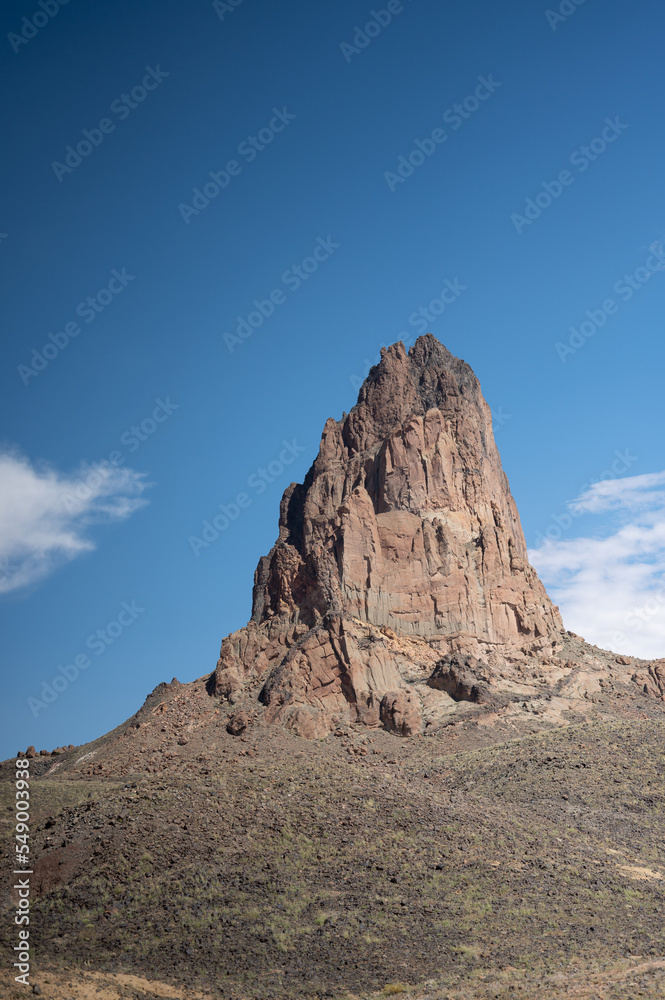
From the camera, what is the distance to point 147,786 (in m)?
39.9

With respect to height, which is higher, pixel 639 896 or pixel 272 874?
pixel 272 874

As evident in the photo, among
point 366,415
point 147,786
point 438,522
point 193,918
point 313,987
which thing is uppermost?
point 366,415

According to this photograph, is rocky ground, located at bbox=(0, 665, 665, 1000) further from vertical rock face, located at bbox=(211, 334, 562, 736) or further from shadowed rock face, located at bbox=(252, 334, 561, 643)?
shadowed rock face, located at bbox=(252, 334, 561, 643)

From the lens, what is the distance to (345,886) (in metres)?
33.5

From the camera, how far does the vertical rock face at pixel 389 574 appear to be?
2707 inches

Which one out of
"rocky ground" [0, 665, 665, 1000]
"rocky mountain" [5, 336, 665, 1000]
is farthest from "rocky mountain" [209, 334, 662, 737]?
"rocky ground" [0, 665, 665, 1000]

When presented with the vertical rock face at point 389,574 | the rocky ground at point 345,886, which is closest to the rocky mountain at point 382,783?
the rocky ground at point 345,886

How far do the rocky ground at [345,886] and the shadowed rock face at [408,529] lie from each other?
81.7ft

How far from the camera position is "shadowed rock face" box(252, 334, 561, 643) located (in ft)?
250

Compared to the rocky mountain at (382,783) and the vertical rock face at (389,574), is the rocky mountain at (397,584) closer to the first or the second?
the vertical rock face at (389,574)

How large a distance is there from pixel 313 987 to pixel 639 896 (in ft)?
48.1

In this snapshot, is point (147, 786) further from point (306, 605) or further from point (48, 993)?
point (306, 605)

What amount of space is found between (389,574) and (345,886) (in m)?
45.3

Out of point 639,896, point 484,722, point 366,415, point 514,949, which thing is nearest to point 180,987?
point 514,949
